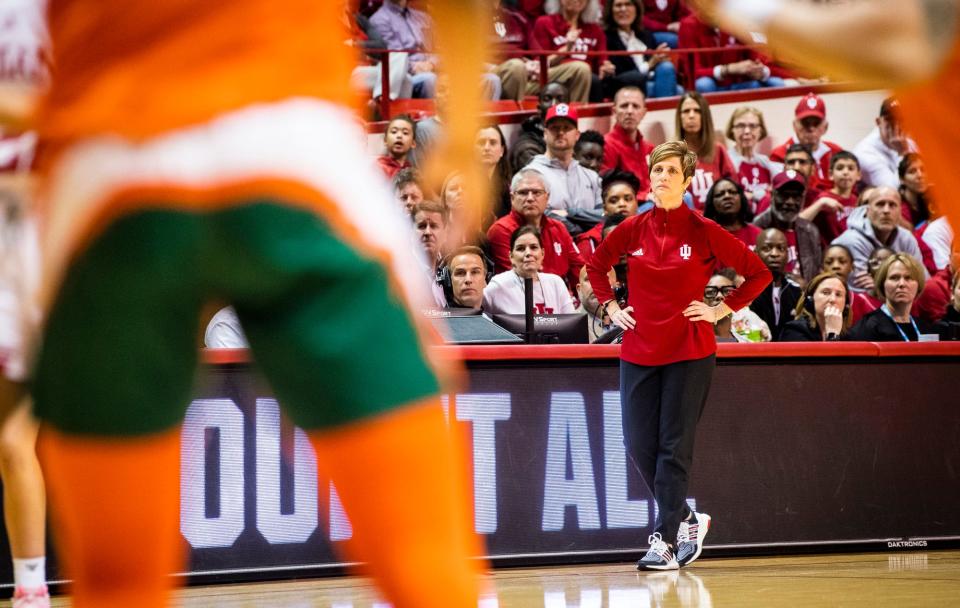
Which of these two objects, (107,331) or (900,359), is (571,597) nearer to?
(900,359)

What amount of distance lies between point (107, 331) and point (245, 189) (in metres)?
0.24

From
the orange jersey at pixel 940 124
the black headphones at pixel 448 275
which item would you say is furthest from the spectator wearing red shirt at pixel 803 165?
the orange jersey at pixel 940 124

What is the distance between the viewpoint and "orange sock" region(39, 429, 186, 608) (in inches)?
68.1

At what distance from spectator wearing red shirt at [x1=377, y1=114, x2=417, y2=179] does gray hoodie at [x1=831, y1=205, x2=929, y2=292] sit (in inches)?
138

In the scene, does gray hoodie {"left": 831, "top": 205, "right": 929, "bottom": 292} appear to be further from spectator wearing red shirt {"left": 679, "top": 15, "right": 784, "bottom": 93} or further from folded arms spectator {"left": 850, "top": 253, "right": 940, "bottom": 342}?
spectator wearing red shirt {"left": 679, "top": 15, "right": 784, "bottom": 93}

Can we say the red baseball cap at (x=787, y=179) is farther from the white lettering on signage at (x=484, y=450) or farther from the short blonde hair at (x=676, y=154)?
the white lettering on signage at (x=484, y=450)

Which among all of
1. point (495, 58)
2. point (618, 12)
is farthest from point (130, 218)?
point (618, 12)

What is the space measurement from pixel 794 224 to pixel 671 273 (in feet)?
13.6

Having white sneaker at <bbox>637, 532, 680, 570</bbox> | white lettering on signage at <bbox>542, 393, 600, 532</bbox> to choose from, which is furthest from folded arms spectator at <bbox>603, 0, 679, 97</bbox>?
white sneaker at <bbox>637, 532, 680, 570</bbox>

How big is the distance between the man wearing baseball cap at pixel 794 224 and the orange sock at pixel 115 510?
9628 millimetres

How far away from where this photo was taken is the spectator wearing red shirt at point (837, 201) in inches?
463

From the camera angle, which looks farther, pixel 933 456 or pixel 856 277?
pixel 856 277

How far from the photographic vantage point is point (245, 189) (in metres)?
1.71

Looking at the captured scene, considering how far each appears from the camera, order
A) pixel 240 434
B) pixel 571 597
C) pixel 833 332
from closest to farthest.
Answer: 1. pixel 571 597
2. pixel 240 434
3. pixel 833 332
